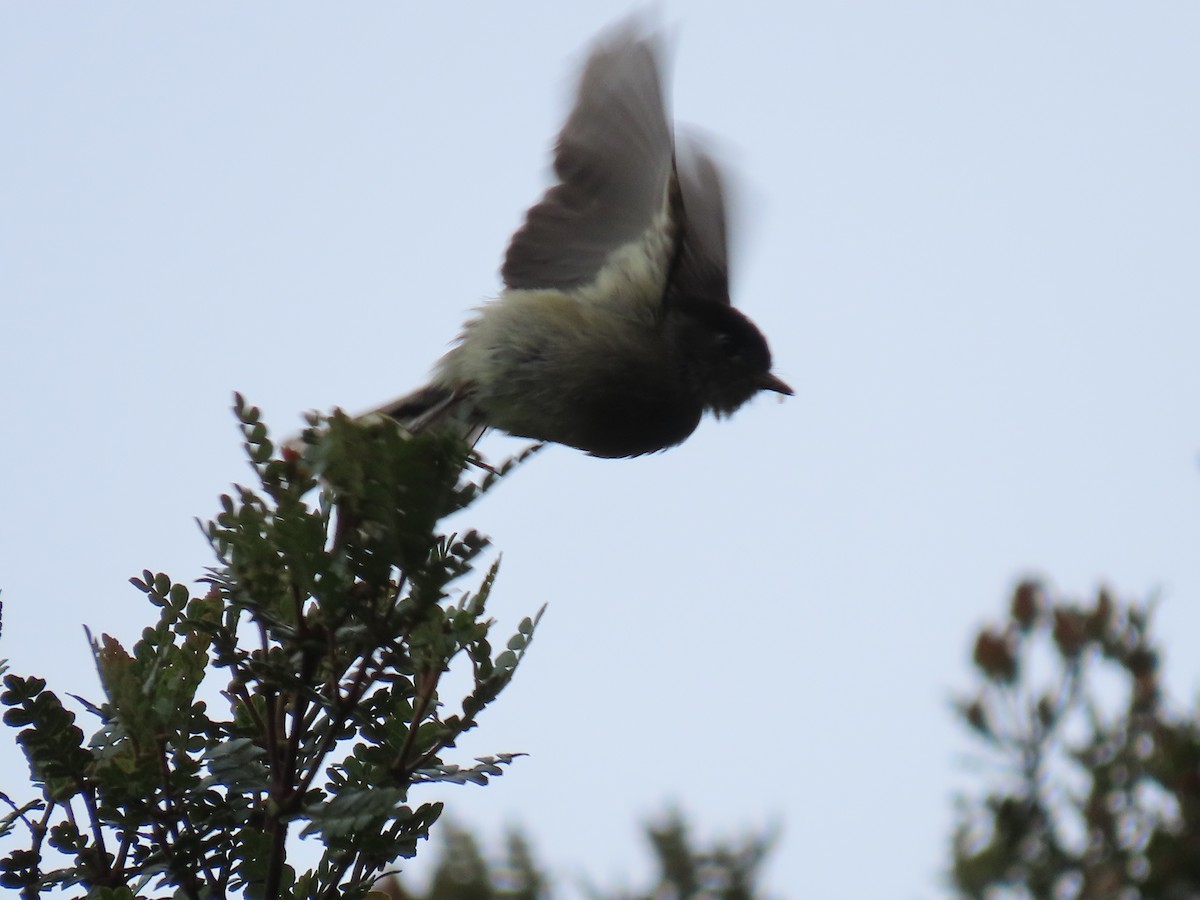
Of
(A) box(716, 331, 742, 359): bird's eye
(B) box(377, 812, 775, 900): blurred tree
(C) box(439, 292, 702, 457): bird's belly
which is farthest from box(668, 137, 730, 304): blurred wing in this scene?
(B) box(377, 812, 775, 900): blurred tree

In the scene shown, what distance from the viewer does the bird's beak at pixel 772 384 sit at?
5.18 m

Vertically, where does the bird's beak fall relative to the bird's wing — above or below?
below

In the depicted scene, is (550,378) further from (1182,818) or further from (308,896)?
(1182,818)

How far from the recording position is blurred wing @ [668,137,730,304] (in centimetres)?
496

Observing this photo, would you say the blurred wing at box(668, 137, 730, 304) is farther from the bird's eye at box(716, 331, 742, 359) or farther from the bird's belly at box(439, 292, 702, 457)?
the bird's belly at box(439, 292, 702, 457)

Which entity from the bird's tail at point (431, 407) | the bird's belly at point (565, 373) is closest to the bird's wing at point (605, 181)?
the bird's belly at point (565, 373)

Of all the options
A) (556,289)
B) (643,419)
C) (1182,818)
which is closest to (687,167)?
(556,289)

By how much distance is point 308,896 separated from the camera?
2162 mm

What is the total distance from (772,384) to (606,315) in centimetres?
80

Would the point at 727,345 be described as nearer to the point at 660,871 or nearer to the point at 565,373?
the point at 565,373

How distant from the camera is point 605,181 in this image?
4719 mm

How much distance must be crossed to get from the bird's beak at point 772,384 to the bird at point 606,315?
8cm

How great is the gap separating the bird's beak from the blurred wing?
0.33 m

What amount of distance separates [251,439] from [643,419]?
2.72m
